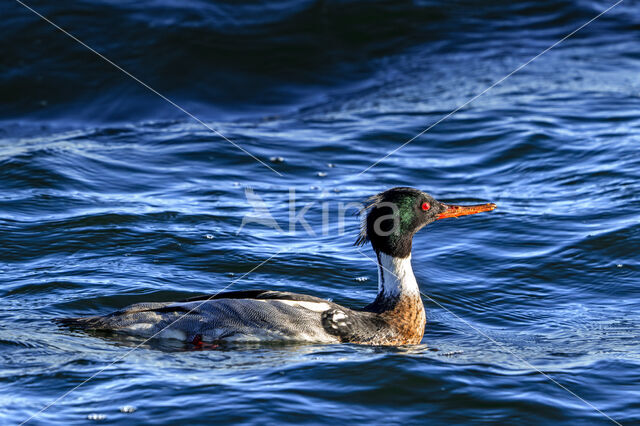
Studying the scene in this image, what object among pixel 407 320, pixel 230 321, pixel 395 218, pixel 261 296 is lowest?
pixel 407 320

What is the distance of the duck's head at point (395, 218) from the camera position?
769 cm

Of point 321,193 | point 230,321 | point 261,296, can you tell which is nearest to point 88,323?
point 230,321

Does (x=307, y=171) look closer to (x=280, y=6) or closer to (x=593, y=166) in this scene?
(x=593, y=166)

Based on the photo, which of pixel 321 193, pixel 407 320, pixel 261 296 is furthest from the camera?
pixel 321 193

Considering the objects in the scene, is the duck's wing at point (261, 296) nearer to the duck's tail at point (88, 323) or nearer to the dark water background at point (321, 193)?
the dark water background at point (321, 193)

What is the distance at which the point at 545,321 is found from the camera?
806 centimetres

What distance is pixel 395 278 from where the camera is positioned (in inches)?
305

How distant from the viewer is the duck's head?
769 cm

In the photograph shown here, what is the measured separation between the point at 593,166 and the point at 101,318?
7.76 m

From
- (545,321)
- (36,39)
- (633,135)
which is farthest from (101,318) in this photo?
(36,39)

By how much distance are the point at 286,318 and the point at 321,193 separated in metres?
4.75

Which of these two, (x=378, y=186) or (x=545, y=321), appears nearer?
(x=545, y=321)

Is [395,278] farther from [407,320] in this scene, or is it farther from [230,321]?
[230,321]

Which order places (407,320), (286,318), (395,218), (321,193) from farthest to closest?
(321,193), (395,218), (407,320), (286,318)
